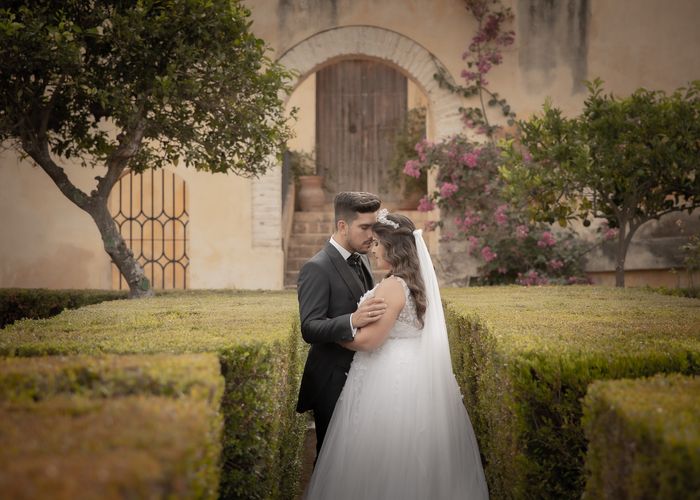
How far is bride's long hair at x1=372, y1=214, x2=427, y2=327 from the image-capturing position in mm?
4359

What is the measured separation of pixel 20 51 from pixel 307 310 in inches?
158

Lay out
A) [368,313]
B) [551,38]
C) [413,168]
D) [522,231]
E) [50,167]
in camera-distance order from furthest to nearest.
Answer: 1. [551,38]
2. [413,168]
3. [522,231]
4. [50,167]
5. [368,313]

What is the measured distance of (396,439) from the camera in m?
4.14

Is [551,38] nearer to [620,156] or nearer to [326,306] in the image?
[620,156]

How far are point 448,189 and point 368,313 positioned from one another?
337 inches

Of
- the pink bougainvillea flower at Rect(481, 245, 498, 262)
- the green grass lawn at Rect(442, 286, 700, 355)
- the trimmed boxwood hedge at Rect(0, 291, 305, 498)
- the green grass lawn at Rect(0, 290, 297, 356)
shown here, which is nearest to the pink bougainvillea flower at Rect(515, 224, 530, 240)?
the pink bougainvillea flower at Rect(481, 245, 498, 262)

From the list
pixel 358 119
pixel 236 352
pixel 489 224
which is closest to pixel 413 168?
pixel 489 224

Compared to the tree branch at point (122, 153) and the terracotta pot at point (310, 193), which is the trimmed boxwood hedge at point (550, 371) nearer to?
the tree branch at point (122, 153)

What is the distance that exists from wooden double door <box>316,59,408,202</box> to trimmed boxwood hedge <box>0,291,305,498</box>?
1438 cm

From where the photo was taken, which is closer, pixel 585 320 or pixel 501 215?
pixel 585 320

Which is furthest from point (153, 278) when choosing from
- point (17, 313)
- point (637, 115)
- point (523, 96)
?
point (637, 115)

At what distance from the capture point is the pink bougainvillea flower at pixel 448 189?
12.4 meters

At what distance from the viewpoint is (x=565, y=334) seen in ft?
13.0

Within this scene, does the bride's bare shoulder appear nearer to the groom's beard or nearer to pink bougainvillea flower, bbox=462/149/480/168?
the groom's beard
